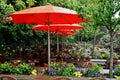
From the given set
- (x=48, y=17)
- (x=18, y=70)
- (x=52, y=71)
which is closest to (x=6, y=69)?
(x=18, y=70)

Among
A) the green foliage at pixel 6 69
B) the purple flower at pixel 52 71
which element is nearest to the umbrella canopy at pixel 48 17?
the green foliage at pixel 6 69

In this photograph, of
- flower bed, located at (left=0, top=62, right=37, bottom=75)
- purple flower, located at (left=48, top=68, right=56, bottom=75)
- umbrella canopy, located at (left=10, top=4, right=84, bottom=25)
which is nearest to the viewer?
purple flower, located at (left=48, top=68, right=56, bottom=75)

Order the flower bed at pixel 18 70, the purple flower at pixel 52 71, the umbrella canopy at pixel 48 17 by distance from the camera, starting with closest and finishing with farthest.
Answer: the purple flower at pixel 52 71, the flower bed at pixel 18 70, the umbrella canopy at pixel 48 17

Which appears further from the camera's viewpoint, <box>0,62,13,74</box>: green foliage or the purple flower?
<box>0,62,13,74</box>: green foliage

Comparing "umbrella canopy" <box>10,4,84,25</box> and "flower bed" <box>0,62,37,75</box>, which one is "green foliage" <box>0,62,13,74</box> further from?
"umbrella canopy" <box>10,4,84,25</box>

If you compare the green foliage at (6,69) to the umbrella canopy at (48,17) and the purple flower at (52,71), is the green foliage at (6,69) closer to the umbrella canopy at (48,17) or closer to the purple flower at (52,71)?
the purple flower at (52,71)

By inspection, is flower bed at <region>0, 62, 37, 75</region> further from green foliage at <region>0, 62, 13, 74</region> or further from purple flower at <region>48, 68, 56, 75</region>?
purple flower at <region>48, 68, 56, 75</region>

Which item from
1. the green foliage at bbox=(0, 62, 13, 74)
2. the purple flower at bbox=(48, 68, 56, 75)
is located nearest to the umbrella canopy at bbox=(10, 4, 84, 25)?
the green foliage at bbox=(0, 62, 13, 74)

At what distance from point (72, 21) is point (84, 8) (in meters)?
1.92

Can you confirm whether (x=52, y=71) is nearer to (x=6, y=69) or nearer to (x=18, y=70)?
(x=18, y=70)

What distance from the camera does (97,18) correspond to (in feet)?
31.8

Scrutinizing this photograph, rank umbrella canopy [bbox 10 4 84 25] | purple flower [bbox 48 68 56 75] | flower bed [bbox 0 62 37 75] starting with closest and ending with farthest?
purple flower [bbox 48 68 56 75] < flower bed [bbox 0 62 37 75] < umbrella canopy [bbox 10 4 84 25]

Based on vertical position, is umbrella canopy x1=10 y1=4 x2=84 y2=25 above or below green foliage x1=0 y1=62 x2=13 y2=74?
above

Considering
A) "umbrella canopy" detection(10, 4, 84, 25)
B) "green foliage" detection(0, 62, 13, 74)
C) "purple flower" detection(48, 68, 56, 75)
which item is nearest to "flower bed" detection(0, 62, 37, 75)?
"green foliage" detection(0, 62, 13, 74)
